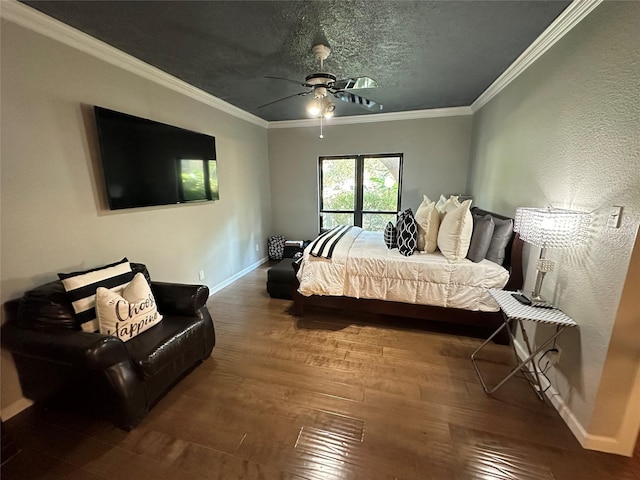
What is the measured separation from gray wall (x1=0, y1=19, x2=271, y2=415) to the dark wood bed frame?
163cm

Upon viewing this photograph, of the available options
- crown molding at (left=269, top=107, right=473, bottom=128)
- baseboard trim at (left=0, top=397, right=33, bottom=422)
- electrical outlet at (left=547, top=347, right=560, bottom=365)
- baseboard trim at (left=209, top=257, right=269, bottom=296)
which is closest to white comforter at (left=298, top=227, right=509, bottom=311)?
electrical outlet at (left=547, top=347, right=560, bottom=365)

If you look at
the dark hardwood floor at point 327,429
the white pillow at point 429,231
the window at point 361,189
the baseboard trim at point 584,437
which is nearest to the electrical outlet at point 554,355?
the baseboard trim at point 584,437

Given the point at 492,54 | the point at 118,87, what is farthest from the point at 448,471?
the point at 118,87

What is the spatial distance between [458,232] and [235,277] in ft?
10.7

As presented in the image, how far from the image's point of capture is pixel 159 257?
2.79m

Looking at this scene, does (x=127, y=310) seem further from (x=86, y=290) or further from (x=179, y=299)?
(x=179, y=299)

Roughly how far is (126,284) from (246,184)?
9.05 ft

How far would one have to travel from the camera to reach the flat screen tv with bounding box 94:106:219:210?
2.18 meters

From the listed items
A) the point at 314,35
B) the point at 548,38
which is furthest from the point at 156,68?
the point at 548,38

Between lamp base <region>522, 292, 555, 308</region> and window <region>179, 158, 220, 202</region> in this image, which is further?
window <region>179, 158, 220, 202</region>

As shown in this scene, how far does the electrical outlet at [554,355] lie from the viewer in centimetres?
178

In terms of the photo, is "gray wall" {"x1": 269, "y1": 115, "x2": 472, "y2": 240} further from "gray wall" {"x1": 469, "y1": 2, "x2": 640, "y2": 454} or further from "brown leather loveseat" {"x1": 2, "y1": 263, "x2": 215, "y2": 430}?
"brown leather loveseat" {"x1": 2, "y1": 263, "x2": 215, "y2": 430}

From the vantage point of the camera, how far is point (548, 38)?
200 centimetres

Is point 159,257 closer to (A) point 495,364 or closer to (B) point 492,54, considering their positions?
(A) point 495,364
